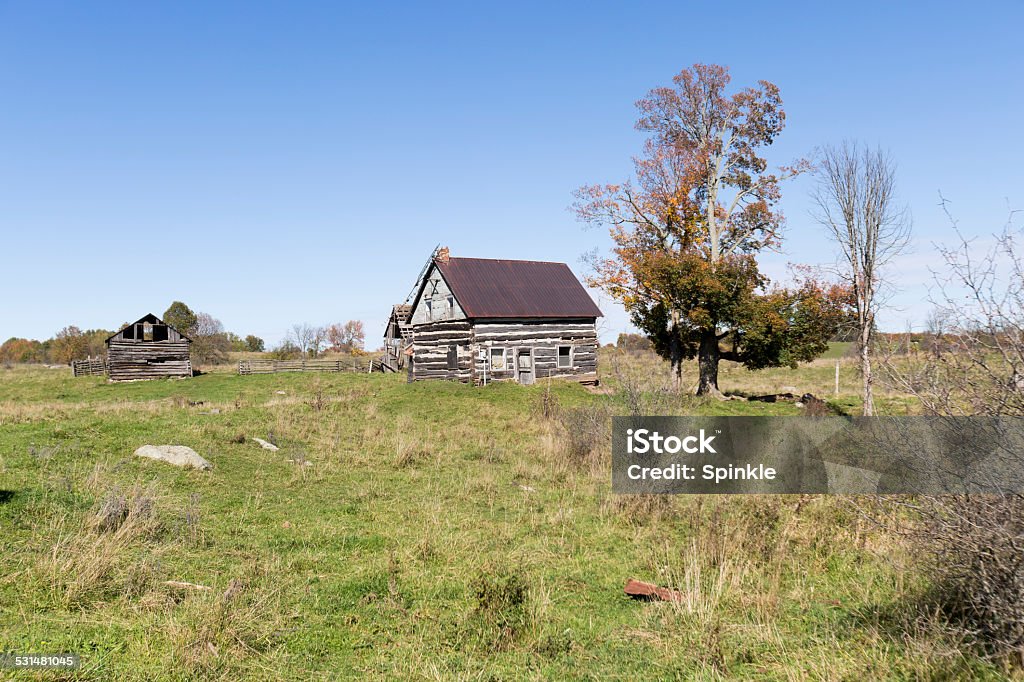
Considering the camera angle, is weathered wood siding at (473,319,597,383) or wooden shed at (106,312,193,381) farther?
wooden shed at (106,312,193,381)

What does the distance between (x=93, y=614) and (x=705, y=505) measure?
840cm

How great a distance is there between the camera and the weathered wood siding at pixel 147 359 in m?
41.3

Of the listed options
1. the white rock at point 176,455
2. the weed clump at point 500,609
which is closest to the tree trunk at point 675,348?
the white rock at point 176,455

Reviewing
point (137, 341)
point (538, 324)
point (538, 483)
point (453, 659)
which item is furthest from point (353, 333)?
point (453, 659)

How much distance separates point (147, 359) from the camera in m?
42.5

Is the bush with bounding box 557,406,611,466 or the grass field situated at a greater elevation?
the bush with bounding box 557,406,611,466

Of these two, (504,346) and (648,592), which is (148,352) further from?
(648,592)

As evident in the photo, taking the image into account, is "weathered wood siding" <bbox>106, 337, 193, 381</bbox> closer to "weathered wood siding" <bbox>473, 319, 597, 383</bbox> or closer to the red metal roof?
the red metal roof

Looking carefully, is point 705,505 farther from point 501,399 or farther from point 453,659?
point 501,399

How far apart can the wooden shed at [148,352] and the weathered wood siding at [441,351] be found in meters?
20.6

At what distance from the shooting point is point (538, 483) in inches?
484

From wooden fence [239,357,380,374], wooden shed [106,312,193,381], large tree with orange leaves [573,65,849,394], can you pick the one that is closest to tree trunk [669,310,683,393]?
large tree with orange leaves [573,65,849,394]

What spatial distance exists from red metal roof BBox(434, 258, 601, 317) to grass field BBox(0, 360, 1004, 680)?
54.9 feet

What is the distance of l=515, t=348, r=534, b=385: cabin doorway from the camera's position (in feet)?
99.2
